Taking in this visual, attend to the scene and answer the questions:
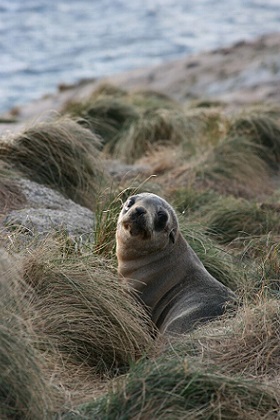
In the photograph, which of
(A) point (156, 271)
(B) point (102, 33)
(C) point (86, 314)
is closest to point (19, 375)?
(C) point (86, 314)

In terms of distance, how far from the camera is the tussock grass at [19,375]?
387 centimetres

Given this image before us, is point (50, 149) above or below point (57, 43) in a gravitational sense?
above

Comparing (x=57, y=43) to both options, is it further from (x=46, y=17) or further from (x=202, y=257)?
(x=202, y=257)

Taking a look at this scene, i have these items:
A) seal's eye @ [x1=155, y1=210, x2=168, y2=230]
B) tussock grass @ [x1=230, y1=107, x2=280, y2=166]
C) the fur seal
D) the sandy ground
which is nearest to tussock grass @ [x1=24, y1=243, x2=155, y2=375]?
the fur seal

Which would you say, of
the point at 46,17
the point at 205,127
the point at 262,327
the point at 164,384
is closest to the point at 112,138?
the point at 205,127

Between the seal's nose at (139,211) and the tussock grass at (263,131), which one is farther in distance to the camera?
the tussock grass at (263,131)

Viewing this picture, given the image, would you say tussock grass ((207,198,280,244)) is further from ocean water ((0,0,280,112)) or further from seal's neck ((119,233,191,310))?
ocean water ((0,0,280,112))

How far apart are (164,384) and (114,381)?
0.38 metres

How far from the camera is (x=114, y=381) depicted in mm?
4348

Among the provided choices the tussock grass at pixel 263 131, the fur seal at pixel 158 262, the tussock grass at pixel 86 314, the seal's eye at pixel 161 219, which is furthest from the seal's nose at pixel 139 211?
the tussock grass at pixel 263 131

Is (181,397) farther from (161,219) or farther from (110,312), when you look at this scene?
(161,219)

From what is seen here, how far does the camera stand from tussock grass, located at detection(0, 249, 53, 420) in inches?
152

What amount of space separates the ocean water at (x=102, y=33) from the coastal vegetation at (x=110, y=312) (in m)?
12.1

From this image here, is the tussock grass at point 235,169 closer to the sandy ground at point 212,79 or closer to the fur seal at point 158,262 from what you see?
the fur seal at point 158,262
